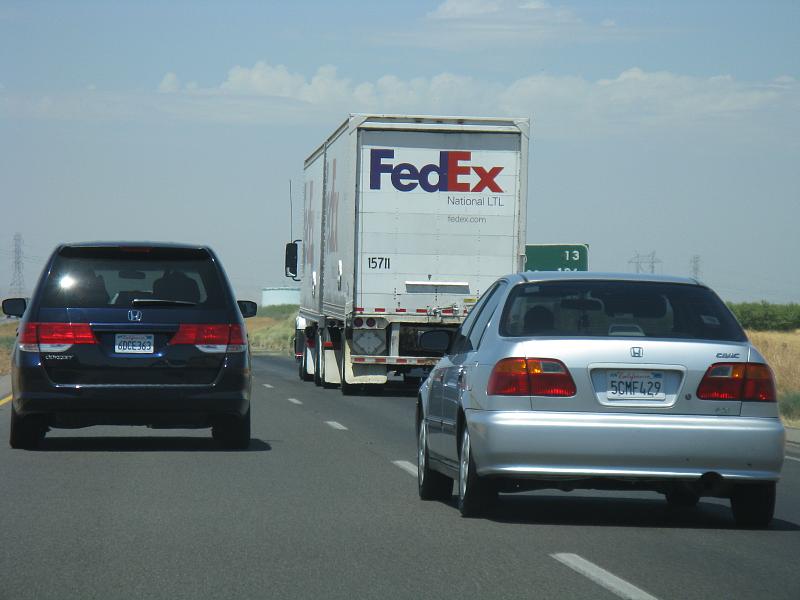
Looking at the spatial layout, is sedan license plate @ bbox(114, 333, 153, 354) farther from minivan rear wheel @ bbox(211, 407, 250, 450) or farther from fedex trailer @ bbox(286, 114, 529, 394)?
fedex trailer @ bbox(286, 114, 529, 394)

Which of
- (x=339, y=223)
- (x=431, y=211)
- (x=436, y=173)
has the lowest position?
(x=339, y=223)

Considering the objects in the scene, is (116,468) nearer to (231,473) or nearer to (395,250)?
(231,473)

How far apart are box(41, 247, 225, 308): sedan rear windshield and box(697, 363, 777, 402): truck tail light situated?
611cm

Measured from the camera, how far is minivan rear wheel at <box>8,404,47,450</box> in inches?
563

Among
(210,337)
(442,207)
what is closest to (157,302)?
(210,337)

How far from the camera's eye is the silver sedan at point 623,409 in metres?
9.29

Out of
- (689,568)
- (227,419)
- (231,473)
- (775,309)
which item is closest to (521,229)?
(227,419)

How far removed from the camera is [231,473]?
500 inches

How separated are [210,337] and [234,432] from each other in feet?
3.81

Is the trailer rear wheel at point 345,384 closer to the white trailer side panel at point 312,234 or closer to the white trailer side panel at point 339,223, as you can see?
the white trailer side panel at point 339,223

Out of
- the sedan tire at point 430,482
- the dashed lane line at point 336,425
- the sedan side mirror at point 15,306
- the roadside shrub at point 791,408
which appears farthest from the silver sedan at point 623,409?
the roadside shrub at point 791,408

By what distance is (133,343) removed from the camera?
14062 millimetres

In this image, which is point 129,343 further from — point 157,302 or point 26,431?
point 26,431

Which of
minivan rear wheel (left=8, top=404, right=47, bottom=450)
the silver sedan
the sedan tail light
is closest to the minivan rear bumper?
minivan rear wheel (left=8, top=404, right=47, bottom=450)
